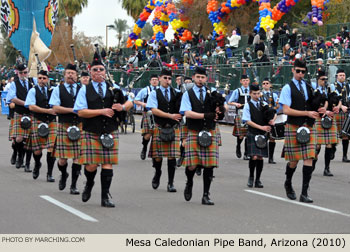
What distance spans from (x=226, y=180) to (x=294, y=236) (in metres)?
5.07

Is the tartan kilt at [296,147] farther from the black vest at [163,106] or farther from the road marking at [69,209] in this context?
the road marking at [69,209]

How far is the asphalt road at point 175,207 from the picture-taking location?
25.8 ft

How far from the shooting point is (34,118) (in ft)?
41.2

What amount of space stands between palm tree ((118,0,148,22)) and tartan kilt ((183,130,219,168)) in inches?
2112

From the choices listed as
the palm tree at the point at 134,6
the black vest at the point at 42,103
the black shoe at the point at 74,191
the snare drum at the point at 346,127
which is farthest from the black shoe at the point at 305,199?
the palm tree at the point at 134,6

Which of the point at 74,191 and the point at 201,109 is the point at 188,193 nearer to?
the point at 201,109

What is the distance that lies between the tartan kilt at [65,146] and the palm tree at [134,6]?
172ft

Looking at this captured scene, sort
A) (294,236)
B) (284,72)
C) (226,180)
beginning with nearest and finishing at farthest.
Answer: (294,236)
(226,180)
(284,72)

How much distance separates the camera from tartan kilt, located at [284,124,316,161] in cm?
964

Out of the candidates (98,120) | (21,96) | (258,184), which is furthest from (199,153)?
(21,96)

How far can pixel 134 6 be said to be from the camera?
62.6 meters

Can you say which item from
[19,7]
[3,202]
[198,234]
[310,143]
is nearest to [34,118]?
[3,202]

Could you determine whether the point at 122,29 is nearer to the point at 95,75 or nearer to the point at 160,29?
the point at 160,29

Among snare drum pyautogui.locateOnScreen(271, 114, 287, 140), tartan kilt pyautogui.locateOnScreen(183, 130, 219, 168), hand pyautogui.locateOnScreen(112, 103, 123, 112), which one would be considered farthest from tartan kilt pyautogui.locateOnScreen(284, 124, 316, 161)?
snare drum pyautogui.locateOnScreen(271, 114, 287, 140)
